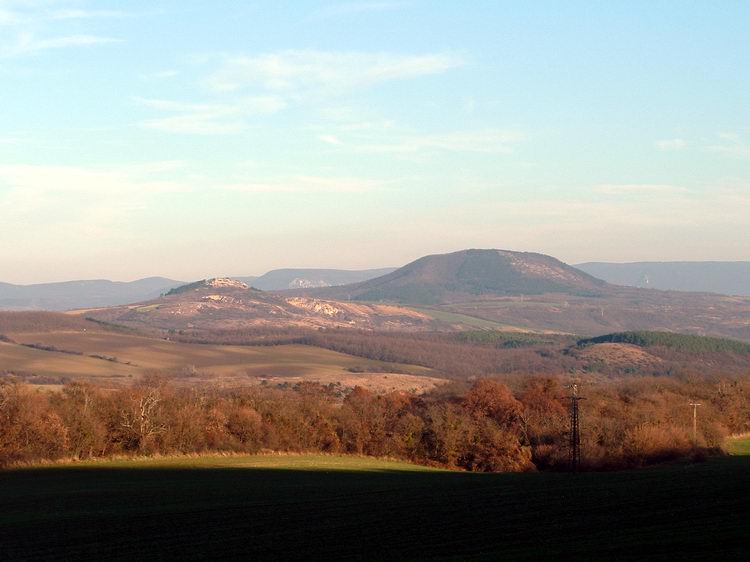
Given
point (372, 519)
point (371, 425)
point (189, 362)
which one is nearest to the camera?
point (372, 519)

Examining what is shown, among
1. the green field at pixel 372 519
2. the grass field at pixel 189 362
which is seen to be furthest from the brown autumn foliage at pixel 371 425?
the grass field at pixel 189 362

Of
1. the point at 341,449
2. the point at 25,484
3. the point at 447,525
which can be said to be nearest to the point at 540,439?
the point at 341,449

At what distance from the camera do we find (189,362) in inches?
6531

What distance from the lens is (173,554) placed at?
89.5 feet

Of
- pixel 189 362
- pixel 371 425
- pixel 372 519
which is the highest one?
pixel 372 519

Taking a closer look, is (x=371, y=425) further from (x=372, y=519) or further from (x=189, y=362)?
(x=189, y=362)

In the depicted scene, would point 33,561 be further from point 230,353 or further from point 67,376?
point 230,353

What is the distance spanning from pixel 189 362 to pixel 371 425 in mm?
88812

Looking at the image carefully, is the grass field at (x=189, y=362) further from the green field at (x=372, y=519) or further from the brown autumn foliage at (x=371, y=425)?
the green field at (x=372, y=519)

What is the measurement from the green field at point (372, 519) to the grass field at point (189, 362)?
3411 inches

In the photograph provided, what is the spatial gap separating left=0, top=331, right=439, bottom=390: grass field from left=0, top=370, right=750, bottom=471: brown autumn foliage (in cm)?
4650

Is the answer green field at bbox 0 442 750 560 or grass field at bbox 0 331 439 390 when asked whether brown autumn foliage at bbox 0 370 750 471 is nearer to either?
green field at bbox 0 442 750 560

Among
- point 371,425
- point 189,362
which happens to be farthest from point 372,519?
point 189,362

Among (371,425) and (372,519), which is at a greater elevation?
(372,519)
